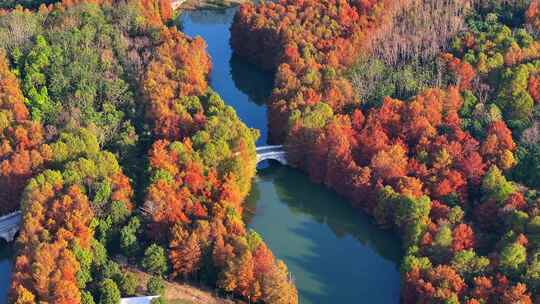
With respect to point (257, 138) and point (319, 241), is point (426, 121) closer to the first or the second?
point (319, 241)

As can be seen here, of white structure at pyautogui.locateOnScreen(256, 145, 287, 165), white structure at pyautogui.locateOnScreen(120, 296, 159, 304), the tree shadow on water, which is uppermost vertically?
the tree shadow on water

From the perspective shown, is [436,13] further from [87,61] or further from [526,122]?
[87,61]

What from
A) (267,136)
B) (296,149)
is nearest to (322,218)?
(296,149)

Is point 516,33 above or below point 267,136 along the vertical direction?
above

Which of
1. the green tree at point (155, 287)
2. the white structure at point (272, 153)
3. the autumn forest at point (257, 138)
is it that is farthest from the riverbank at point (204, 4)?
the green tree at point (155, 287)

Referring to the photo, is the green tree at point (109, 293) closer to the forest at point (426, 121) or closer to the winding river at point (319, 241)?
the winding river at point (319, 241)

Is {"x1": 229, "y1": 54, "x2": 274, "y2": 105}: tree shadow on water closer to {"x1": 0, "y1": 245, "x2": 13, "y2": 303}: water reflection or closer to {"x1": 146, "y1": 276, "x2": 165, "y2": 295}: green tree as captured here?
{"x1": 0, "y1": 245, "x2": 13, "y2": 303}: water reflection

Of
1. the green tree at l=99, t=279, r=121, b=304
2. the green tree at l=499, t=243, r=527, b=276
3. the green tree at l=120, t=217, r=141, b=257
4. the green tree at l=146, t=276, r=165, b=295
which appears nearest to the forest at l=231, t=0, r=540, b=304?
the green tree at l=499, t=243, r=527, b=276
